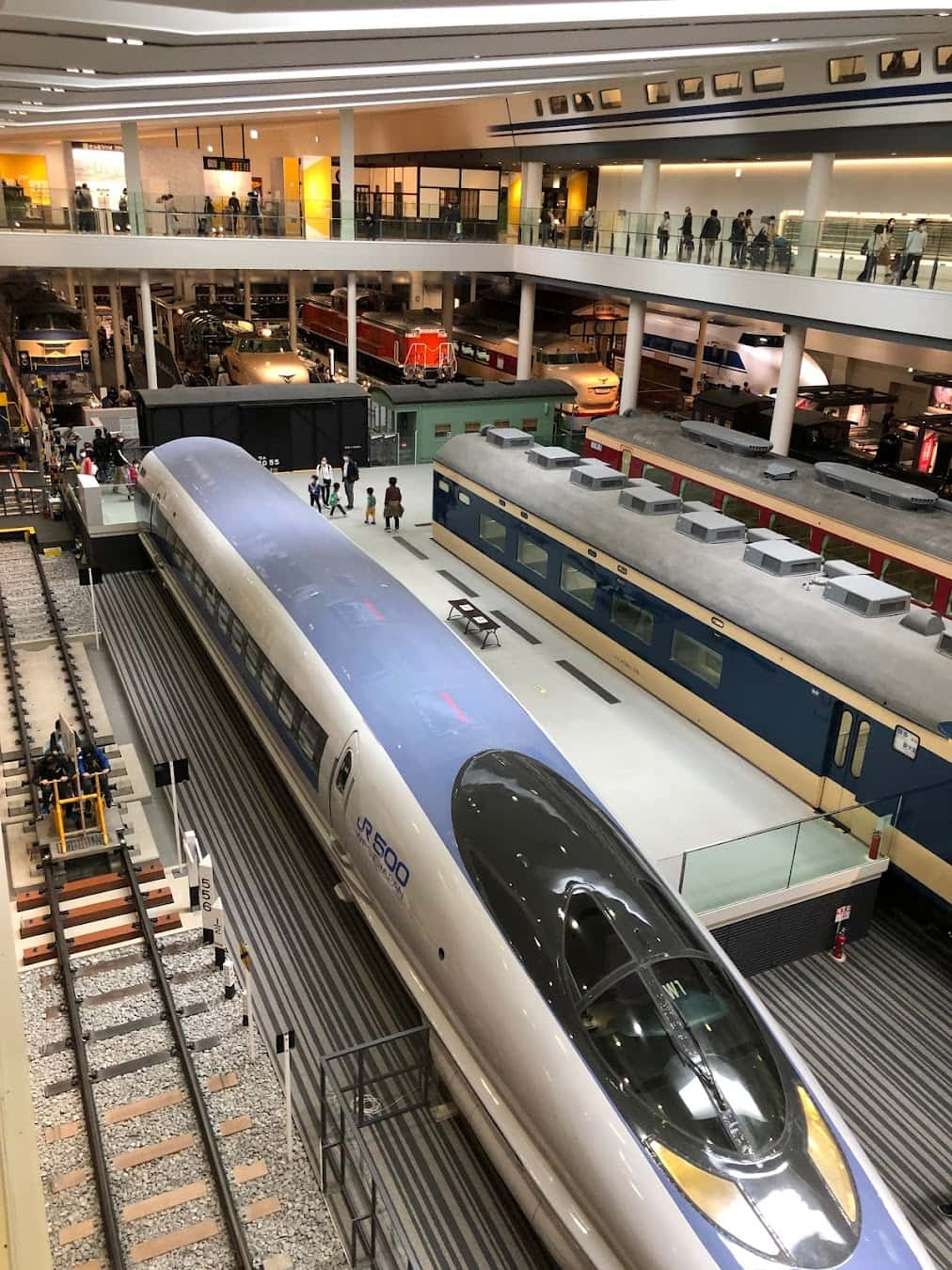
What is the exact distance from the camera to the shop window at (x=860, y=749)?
38.5 ft

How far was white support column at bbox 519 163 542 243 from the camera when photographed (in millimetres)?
33500

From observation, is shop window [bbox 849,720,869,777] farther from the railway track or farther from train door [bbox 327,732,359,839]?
the railway track

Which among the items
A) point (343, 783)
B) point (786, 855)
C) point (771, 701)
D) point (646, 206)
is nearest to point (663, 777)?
point (771, 701)

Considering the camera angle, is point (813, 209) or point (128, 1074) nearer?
point (128, 1074)

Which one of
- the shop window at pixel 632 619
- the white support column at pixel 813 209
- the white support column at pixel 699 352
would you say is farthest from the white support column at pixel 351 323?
the shop window at pixel 632 619

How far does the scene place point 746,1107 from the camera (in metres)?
6.46

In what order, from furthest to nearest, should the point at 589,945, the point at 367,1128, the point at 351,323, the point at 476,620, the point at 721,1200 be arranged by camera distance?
the point at 351,323 < the point at 476,620 < the point at 367,1128 < the point at 589,945 < the point at 721,1200

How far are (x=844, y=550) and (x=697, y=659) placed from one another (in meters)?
4.71

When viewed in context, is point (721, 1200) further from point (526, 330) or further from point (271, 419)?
point (526, 330)

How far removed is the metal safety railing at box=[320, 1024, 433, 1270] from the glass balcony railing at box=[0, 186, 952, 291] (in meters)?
18.1

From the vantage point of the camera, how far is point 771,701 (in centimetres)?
1313

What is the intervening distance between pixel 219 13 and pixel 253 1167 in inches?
358

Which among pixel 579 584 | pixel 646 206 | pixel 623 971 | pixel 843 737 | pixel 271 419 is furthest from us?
pixel 646 206

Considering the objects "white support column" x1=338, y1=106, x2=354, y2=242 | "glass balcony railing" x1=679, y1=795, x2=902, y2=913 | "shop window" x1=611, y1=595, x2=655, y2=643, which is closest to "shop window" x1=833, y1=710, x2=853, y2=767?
"glass balcony railing" x1=679, y1=795, x2=902, y2=913
